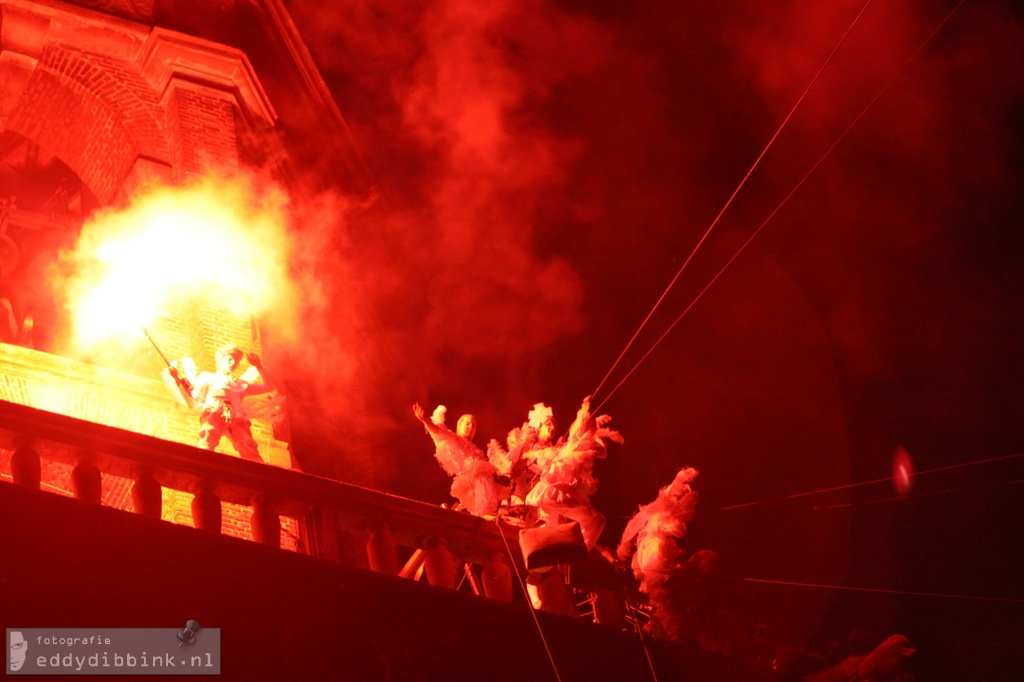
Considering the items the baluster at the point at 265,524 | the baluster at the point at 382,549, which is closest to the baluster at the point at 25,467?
the baluster at the point at 265,524

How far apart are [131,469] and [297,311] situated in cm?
1015

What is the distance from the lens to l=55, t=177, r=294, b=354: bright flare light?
1496 centimetres

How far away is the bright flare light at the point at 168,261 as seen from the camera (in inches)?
589

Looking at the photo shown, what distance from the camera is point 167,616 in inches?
287

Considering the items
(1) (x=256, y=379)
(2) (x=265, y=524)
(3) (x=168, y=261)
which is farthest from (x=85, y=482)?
(3) (x=168, y=261)

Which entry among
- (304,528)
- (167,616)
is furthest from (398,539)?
(167,616)

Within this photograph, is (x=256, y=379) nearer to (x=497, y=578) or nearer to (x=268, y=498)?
(x=497, y=578)

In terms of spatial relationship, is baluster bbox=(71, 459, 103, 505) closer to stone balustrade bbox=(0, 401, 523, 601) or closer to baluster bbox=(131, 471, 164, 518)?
stone balustrade bbox=(0, 401, 523, 601)

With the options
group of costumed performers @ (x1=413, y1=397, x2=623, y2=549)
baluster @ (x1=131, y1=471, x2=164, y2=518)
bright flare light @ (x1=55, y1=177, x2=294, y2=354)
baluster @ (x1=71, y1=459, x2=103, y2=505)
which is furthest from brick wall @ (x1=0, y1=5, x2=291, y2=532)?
baluster @ (x1=71, y1=459, x2=103, y2=505)

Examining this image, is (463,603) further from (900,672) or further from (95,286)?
(95,286)

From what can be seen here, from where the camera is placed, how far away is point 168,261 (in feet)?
49.3

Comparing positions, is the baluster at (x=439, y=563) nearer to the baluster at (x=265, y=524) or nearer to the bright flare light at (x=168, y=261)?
the baluster at (x=265, y=524)

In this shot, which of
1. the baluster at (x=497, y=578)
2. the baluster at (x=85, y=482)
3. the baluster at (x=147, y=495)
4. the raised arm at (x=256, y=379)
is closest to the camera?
the baluster at (x=85, y=482)

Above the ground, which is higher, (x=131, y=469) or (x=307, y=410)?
(x=307, y=410)
